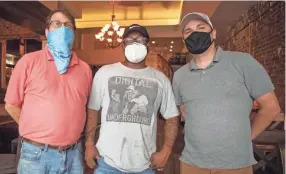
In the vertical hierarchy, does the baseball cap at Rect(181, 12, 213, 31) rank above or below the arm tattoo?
above

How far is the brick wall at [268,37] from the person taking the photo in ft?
14.0

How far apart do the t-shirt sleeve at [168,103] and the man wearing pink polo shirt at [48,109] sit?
20.0 inches

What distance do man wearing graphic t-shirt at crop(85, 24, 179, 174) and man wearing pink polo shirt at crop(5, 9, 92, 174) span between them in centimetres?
12

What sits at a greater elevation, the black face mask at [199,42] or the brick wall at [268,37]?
the brick wall at [268,37]

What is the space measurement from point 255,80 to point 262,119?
268 millimetres

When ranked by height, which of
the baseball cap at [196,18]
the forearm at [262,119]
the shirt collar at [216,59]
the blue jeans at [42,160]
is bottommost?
the blue jeans at [42,160]

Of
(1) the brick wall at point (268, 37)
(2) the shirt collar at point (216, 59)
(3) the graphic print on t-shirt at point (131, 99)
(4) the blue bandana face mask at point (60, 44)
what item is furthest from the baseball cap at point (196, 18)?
(1) the brick wall at point (268, 37)

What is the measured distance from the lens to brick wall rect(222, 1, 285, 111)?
4.27 metres

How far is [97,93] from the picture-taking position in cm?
179

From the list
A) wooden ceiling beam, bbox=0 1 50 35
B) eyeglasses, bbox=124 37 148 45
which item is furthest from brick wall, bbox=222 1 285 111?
wooden ceiling beam, bbox=0 1 50 35

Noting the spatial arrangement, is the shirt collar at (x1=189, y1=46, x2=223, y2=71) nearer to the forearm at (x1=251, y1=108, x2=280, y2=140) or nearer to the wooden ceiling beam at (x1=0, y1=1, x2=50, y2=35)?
the forearm at (x1=251, y1=108, x2=280, y2=140)

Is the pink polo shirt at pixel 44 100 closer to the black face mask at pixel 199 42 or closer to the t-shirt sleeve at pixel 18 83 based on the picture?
the t-shirt sleeve at pixel 18 83

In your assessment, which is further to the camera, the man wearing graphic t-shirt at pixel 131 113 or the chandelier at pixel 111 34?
the chandelier at pixel 111 34

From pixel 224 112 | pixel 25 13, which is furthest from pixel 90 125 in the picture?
pixel 25 13
